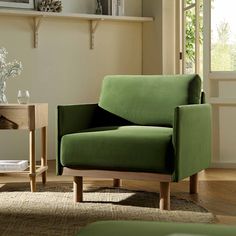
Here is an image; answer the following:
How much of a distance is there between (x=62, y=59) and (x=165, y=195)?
248 centimetres

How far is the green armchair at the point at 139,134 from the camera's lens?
3133 millimetres

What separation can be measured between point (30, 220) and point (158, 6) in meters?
3.02

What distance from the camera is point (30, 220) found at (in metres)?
2.97

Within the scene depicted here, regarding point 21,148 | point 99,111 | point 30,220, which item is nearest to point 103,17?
point 21,148

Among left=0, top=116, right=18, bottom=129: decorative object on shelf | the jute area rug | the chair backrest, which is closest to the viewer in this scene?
the jute area rug

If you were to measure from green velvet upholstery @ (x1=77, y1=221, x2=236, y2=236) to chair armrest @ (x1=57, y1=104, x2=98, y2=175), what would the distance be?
87.3 inches

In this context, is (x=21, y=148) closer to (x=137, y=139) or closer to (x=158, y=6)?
(x=158, y=6)

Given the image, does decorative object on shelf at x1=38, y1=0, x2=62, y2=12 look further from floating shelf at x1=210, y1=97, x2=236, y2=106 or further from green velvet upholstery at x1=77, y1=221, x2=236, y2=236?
green velvet upholstery at x1=77, y1=221, x2=236, y2=236

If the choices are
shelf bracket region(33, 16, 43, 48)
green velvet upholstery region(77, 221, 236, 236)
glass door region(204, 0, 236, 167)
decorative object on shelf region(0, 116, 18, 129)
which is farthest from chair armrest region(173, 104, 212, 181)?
shelf bracket region(33, 16, 43, 48)

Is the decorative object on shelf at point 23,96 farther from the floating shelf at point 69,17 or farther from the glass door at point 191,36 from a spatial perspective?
the glass door at point 191,36

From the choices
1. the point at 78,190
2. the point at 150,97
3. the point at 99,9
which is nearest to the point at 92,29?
the point at 99,9

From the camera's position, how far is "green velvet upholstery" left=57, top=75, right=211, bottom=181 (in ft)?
10.3

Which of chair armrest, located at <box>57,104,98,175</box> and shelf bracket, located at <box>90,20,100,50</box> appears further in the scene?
shelf bracket, located at <box>90,20,100,50</box>

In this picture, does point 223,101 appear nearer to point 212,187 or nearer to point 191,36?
point 191,36
